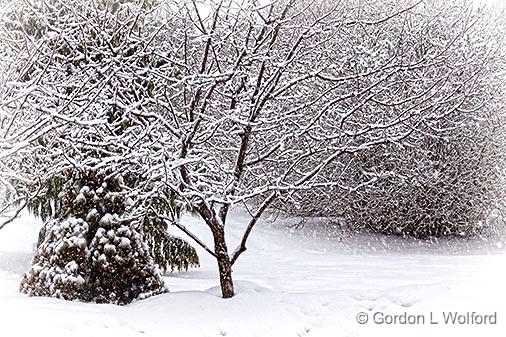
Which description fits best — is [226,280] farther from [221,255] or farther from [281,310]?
[281,310]

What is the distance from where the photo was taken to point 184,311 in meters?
4.91

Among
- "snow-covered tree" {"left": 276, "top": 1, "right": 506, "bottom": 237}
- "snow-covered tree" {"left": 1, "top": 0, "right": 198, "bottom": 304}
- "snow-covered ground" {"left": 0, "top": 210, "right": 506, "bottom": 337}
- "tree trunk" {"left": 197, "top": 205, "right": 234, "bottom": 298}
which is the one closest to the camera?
"snow-covered ground" {"left": 0, "top": 210, "right": 506, "bottom": 337}

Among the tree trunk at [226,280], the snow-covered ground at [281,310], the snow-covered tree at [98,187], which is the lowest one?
the snow-covered ground at [281,310]

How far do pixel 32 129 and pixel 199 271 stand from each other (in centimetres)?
667

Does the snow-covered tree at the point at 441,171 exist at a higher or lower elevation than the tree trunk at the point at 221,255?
higher

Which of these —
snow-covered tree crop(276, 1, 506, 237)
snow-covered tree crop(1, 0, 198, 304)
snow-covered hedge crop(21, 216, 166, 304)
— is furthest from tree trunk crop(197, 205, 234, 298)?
snow-covered tree crop(276, 1, 506, 237)

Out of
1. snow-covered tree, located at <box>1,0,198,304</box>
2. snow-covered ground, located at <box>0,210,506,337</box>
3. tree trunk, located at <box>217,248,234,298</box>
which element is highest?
snow-covered tree, located at <box>1,0,198,304</box>

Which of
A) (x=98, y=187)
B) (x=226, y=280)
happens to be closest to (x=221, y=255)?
(x=226, y=280)

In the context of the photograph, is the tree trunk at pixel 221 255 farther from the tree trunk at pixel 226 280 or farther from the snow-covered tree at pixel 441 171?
the snow-covered tree at pixel 441 171

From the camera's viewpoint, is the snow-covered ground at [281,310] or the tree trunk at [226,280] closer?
the snow-covered ground at [281,310]

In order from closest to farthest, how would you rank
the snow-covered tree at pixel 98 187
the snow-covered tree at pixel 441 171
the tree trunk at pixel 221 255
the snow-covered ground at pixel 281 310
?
the snow-covered ground at pixel 281 310, the snow-covered tree at pixel 98 187, the tree trunk at pixel 221 255, the snow-covered tree at pixel 441 171

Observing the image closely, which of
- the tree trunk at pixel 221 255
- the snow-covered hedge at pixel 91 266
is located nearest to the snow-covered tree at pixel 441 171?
the tree trunk at pixel 221 255

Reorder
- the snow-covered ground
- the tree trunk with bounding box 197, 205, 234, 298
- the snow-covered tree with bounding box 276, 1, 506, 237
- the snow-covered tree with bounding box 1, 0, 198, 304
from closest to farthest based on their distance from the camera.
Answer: the snow-covered ground, the snow-covered tree with bounding box 1, 0, 198, 304, the tree trunk with bounding box 197, 205, 234, 298, the snow-covered tree with bounding box 276, 1, 506, 237

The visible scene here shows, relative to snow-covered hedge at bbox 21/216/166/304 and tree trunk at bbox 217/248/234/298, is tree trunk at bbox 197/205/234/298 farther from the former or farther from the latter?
snow-covered hedge at bbox 21/216/166/304
